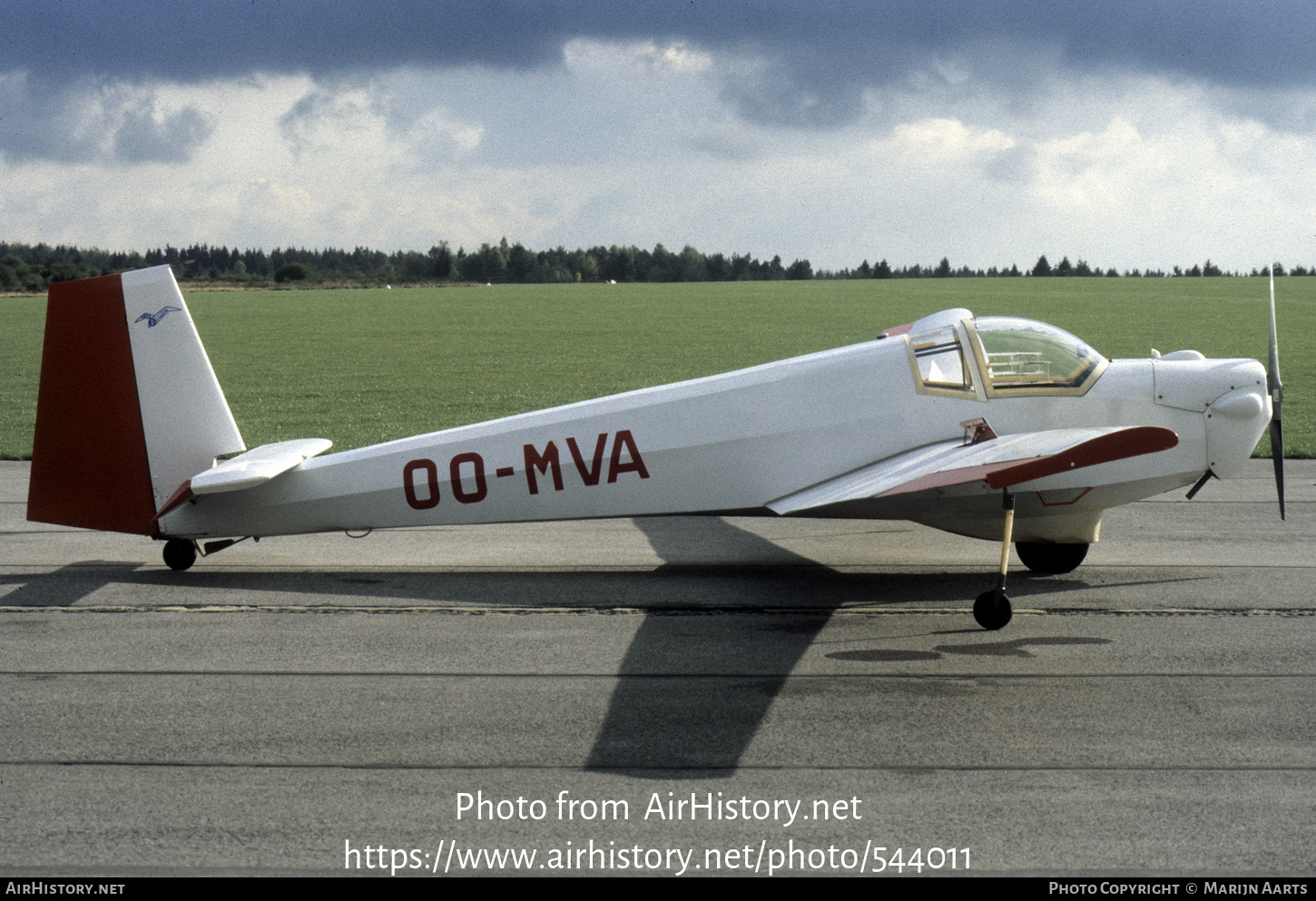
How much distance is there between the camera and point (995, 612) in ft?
25.4

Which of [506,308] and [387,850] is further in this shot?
[506,308]

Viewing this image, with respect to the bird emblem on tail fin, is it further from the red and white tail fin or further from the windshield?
the windshield

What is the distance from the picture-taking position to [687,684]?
6.93 meters

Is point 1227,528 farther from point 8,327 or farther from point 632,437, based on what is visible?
point 8,327

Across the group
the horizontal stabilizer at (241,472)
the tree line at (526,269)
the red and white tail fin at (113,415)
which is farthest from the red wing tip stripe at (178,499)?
the tree line at (526,269)

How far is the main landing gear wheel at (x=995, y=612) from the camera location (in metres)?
7.75

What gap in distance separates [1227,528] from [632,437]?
647 centimetres

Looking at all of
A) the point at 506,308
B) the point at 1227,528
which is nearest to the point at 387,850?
the point at 1227,528

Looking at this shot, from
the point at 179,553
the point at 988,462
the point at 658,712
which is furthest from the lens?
the point at 179,553

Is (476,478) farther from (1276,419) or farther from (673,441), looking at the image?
(1276,419)

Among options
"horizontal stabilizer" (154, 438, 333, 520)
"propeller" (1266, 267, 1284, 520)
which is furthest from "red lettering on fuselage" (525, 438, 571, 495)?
"propeller" (1266, 267, 1284, 520)

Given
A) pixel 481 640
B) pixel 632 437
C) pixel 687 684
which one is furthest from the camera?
pixel 632 437

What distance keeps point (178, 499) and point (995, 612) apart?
6.44 m

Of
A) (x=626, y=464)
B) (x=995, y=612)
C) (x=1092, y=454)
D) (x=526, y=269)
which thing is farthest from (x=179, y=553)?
→ (x=526, y=269)
